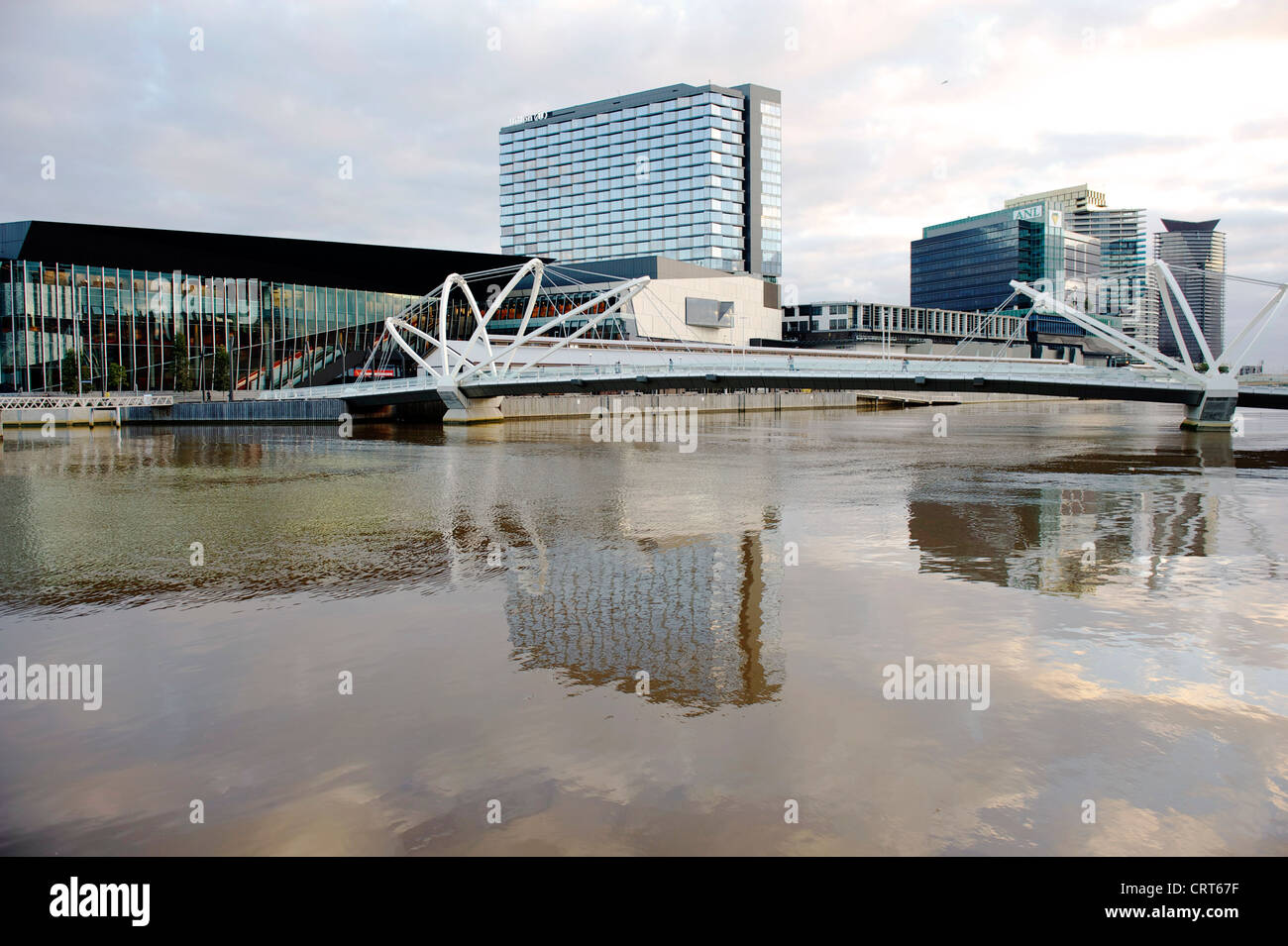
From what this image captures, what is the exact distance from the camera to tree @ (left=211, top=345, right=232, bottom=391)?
77188 mm

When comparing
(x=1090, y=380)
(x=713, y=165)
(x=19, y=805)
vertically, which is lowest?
(x=19, y=805)

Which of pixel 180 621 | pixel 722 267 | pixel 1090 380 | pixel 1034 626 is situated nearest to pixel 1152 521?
pixel 1034 626

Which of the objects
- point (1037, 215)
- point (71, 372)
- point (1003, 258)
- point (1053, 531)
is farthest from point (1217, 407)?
point (1037, 215)

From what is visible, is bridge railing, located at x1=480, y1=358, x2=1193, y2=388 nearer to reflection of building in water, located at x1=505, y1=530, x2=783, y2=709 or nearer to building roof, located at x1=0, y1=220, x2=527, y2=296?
building roof, located at x1=0, y1=220, x2=527, y2=296

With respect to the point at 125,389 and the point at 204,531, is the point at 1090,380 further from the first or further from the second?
the point at 125,389

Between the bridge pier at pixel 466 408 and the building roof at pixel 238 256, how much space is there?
26.7m

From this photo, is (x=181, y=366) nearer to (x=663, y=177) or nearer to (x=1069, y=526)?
(x=1069, y=526)

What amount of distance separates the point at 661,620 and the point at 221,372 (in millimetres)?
76348

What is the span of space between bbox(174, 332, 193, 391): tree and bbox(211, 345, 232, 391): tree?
2.28 meters

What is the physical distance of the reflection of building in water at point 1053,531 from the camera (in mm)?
12812

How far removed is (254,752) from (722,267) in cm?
15411

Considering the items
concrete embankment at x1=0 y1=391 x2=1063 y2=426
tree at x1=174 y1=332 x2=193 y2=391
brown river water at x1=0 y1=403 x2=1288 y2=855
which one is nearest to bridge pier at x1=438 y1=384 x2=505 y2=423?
concrete embankment at x1=0 y1=391 x2=1063 y2=426

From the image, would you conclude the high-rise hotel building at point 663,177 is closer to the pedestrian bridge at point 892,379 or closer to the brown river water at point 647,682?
the pedestrian bridge at point 892,379

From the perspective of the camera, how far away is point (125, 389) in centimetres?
7244
